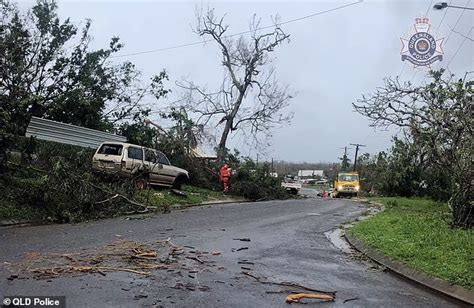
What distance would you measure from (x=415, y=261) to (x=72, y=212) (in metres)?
8.97

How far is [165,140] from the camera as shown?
85.8ft

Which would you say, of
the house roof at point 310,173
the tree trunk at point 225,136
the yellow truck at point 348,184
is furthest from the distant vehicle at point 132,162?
the house roof at point 310,173

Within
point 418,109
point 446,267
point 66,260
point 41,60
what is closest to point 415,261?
point 446,267

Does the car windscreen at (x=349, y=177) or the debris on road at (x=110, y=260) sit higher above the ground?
the car windscreen at (x=349, y=177)

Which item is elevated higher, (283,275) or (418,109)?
(418,109)

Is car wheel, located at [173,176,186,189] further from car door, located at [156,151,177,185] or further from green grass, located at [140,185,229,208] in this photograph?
green grass, located at [140,185,229,208]

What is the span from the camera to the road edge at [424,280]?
6591 millimetres

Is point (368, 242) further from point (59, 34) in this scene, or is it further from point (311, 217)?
point (59, 34)

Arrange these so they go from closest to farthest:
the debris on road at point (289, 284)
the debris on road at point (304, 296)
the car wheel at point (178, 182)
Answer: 1. the debris on road at point (304, 296)
2. the debris on road at point (289, 284)
3. the car wheel at point (178, 182)

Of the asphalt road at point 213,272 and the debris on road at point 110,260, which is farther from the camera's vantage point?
the debris on road at point 110,260

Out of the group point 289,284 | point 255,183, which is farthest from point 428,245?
point 255,183

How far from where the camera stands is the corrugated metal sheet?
62.3ft

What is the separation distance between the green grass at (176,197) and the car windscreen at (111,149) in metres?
1.82

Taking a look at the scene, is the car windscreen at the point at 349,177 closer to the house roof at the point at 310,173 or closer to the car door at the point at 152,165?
the car door at the point at 152,165
